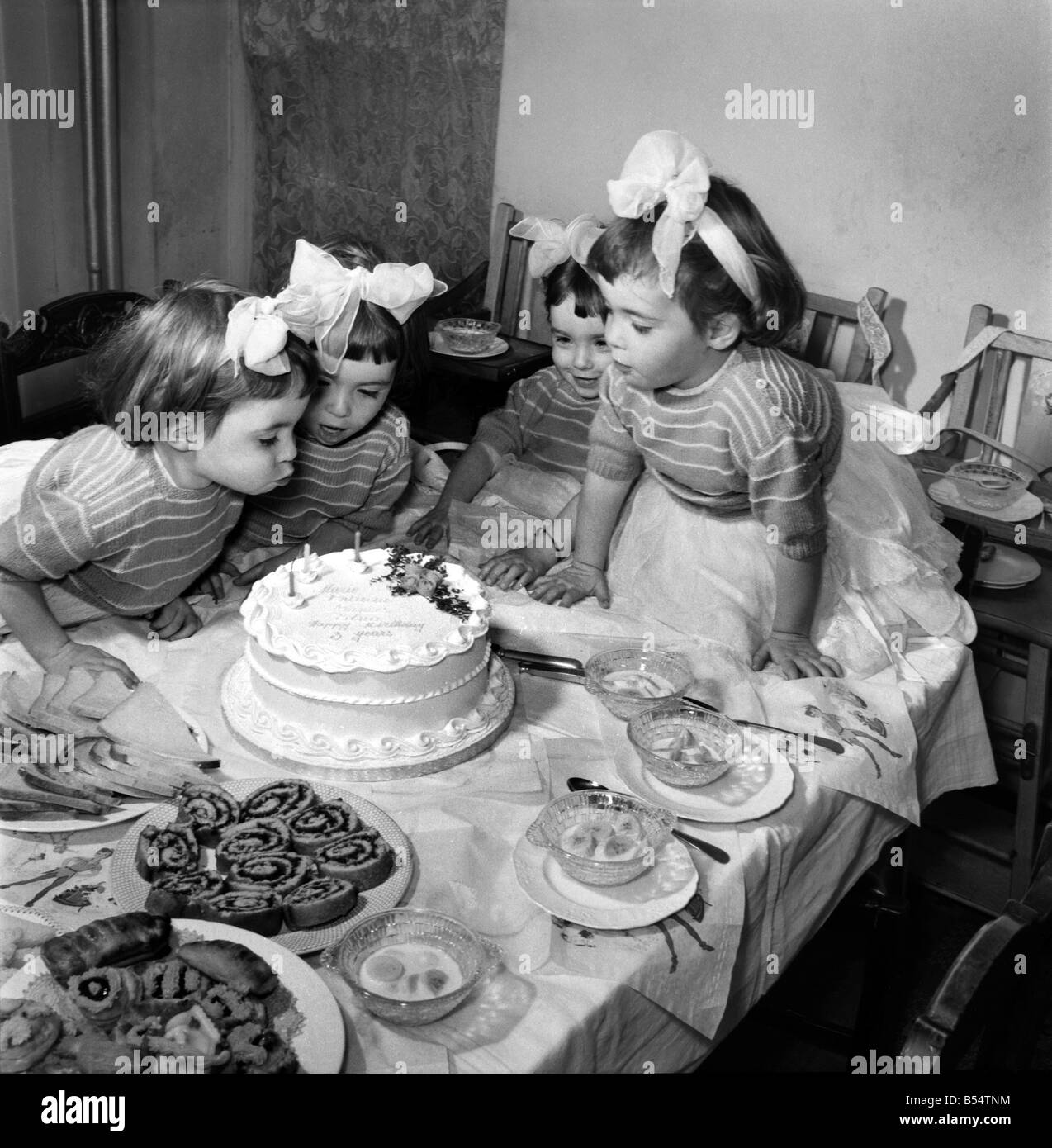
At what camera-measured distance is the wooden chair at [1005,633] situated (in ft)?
9.21

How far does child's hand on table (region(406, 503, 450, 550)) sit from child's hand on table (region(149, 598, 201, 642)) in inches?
21.4

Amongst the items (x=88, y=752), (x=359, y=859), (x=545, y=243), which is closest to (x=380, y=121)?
(x=545, y=243)

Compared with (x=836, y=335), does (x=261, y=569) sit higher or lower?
lower

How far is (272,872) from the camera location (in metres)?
1.49

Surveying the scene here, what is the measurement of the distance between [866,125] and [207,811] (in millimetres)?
3039

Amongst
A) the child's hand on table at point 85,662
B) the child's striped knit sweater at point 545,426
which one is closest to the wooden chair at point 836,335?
the child's striped knit sweater at point 545,426

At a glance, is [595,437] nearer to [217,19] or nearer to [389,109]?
[389,109]

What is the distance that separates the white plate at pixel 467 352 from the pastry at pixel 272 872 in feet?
9.05

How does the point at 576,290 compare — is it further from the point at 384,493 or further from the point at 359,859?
the point at 359,859

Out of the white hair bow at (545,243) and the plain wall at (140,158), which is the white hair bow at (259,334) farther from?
the plain wall at (140,158)

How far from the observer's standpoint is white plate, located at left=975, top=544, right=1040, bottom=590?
2883 mm

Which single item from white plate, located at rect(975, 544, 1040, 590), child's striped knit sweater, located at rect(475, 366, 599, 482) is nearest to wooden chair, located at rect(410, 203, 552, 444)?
child's striped knit sweater, located at rect(475, 366, 599, 482)

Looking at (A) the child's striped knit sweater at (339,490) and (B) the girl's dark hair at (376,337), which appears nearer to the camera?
(B) the girl's dark hair at (376,337)

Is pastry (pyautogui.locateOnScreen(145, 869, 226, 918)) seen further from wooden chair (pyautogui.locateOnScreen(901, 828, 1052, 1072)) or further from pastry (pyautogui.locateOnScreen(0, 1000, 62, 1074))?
wooden chair (pyautogui.locateOnScreen(901, 828, 1052, 1072))
